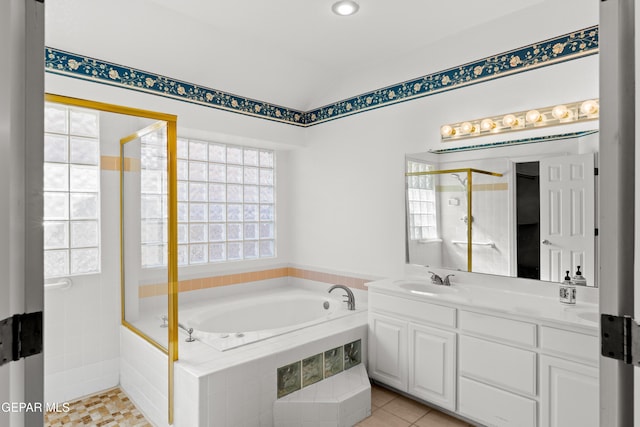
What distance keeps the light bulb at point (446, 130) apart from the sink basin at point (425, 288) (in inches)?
46.2

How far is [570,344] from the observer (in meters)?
1.88

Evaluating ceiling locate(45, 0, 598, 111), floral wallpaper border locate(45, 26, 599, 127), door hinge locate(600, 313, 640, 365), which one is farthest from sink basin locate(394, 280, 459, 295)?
door hinge locate(600, 313, 640, 365)

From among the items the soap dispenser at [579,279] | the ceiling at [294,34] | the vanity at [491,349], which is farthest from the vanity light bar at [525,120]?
the vanity at [491,349]

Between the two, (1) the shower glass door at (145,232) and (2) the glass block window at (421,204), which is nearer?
(1) the shower glass door at (145,232)

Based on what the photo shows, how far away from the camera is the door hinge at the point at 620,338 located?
2.57 feet

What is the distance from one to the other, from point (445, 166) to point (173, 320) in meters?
2.24

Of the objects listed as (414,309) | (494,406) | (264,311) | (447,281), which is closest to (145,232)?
(264,311)

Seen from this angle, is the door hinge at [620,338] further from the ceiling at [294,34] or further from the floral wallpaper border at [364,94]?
the ceiling at [294,34]

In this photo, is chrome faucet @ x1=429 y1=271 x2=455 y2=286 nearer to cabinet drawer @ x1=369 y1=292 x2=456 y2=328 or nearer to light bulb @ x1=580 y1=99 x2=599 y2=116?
cabinet drawer @ x1=369 y1=292 x2=456 y2=328

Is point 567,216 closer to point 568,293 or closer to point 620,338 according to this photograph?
point 568,293

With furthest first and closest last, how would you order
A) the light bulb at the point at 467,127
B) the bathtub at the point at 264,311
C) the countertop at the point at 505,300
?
the bathtub at the point at 264,311 → the light bulb at the point at 467,127 → the countertop at the point at 505,300

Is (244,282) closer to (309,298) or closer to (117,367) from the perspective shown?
(309,298)

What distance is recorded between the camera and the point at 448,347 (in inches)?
93.2

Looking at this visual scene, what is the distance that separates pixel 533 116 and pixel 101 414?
3.52m
